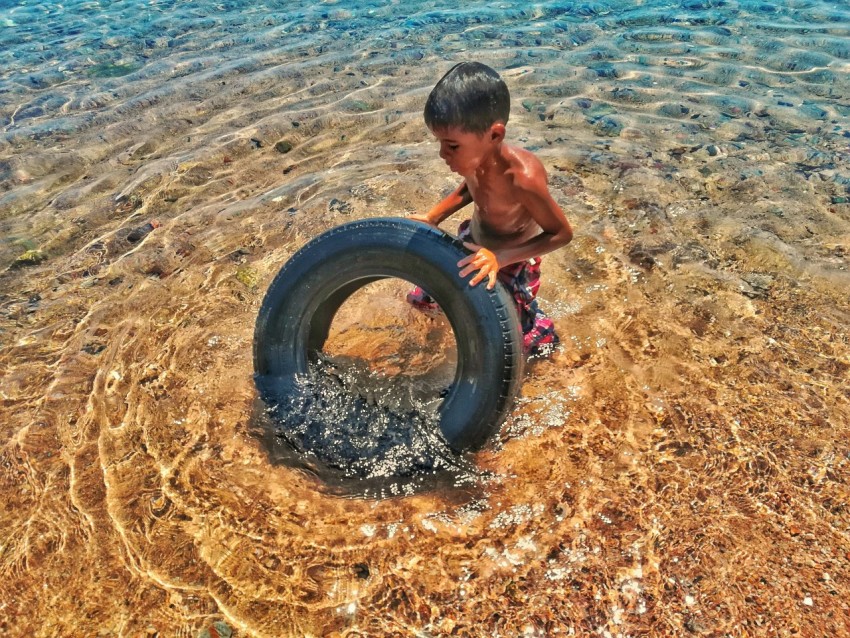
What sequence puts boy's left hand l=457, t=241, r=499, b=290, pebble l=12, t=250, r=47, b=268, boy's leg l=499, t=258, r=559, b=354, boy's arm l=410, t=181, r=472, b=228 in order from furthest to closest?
pebble l=12, t=250, r=47, b=268
boy's arm l=410, t=181, r=472, b=228
boy's leg l=499, t=258, r=559, b=354
boy's left hand l=457, t=241, r=499, b=290

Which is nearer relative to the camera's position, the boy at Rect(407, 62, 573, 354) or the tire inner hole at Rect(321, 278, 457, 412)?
the boy at Rect(407, 62, 573, 354)

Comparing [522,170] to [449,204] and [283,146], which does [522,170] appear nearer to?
[449,204]

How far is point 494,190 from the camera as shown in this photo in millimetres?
3562

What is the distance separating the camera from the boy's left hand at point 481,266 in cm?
327

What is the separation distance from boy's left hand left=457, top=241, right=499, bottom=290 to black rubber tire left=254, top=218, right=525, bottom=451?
0.04m

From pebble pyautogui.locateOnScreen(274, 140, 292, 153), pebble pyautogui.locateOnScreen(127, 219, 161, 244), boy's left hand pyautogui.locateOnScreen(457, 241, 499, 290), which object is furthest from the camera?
pebble pyautogui.locateOnScreen(274, 140, 292, 153)

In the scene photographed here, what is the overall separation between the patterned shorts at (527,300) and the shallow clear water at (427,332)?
178 millimetres

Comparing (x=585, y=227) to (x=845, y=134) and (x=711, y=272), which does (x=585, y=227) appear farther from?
(x=845, y=134)

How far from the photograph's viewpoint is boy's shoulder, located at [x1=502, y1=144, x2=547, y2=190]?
3.31 meters

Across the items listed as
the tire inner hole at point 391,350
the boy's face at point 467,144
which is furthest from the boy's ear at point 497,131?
the tire inner hole at point 391,350

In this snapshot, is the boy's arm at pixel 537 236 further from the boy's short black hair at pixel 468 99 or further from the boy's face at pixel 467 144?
the boy's short black hair at pixel 468 99

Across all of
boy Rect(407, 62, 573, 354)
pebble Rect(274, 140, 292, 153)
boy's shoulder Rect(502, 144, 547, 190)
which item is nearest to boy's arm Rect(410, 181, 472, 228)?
boy Rect(407, 62, 573, 354)

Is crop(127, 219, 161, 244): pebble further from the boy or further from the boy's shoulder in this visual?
the boy's shoulder

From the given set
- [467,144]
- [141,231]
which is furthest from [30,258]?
[467,144]
